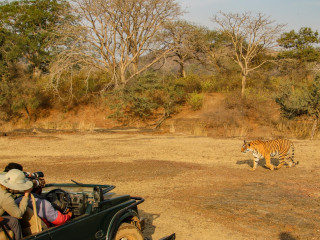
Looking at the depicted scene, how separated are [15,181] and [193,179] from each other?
781 centimetres

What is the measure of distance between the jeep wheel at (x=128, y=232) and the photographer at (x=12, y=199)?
53.1 inches

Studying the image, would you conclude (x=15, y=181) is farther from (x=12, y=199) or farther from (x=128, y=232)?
(x=128, y=232)

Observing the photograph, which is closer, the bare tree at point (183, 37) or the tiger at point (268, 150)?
the tiger at point (268, 150)

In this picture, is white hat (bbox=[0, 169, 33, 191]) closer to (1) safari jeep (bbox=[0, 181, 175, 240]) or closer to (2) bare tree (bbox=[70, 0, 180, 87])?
(1) safari jeep (bbox=[0, 181, 175, 240])

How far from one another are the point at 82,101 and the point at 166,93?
8.75 metres

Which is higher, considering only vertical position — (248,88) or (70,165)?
(248,88)

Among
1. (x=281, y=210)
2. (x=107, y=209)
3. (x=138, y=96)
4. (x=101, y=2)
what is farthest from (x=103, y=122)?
(x=107, y=209)

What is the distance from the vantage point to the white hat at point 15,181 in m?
4.36

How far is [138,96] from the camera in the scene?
30.8 metres

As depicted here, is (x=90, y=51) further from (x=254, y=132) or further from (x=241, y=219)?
(x=241, y=219)

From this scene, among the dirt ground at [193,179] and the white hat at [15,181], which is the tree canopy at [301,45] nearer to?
the dirt ground at [193,179]

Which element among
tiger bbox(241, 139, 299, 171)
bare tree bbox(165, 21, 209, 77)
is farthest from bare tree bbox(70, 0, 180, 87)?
tiger bbox(241, 139, 299, 171)

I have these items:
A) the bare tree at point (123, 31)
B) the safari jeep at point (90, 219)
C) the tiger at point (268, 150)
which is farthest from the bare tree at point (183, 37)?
the safari jeep at point (90, 219)

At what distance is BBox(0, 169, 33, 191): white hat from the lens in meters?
4.36
